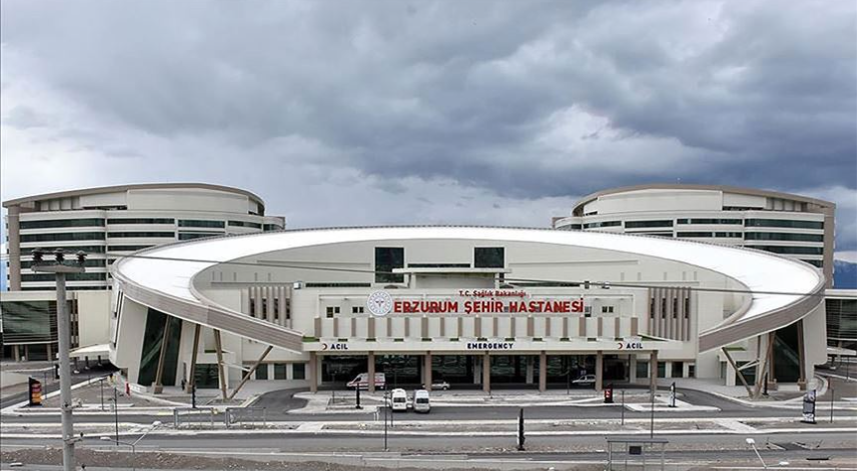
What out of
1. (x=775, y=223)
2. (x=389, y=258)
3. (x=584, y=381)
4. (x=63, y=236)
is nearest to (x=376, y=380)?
(x=584, y=381)

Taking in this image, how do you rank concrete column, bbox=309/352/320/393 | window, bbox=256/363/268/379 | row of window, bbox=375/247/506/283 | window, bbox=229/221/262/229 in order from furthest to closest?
window, bbox=229/221/262/229
row of window, bbox=375/247/506/283
window, bbox=256/363/268/379
concrete column, bbox=309/352/320/393

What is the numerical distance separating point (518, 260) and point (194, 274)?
4016cm

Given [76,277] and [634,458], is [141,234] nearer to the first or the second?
[76,277]

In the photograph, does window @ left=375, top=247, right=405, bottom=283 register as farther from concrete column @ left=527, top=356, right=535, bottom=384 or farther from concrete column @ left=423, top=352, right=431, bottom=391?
concrete column @ left=527, top=356, right=535, bottom=384

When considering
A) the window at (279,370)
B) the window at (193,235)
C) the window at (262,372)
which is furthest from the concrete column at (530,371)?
the window at (193,235)

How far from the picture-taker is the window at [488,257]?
7356 centimetres

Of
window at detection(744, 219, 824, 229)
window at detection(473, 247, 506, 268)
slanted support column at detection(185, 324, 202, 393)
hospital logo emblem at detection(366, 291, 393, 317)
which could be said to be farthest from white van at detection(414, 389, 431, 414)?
window at detection(744, 219, 824, 229)

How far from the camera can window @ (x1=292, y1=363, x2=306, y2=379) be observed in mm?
55969

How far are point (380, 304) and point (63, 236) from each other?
69.7 m

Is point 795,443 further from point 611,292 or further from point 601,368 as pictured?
point 611,292

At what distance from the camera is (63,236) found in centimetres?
9194

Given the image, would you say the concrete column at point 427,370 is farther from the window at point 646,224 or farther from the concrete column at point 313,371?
the window at point 646,224

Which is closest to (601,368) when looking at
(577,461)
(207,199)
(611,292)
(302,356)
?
(611,292)

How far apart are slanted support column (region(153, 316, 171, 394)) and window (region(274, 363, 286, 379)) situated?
10.6m
